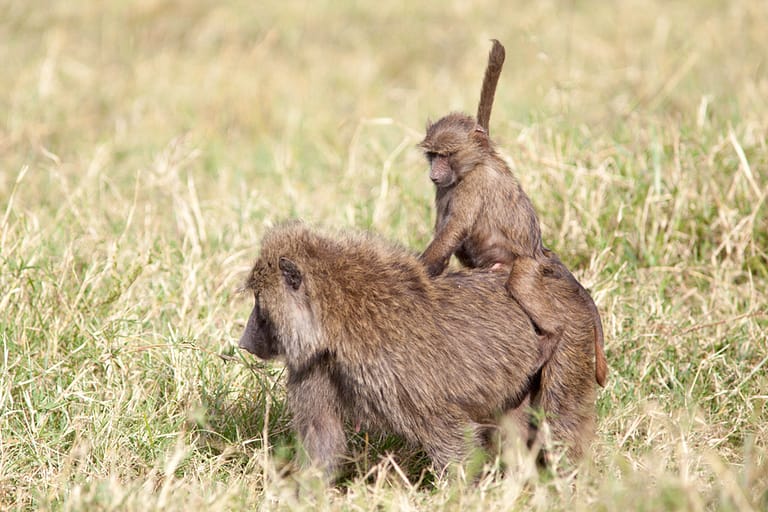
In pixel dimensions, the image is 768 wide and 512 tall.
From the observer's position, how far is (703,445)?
3773 millimetres

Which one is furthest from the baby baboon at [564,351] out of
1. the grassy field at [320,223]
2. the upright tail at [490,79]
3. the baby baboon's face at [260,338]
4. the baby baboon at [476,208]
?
the baby baboon's face at [260,338]

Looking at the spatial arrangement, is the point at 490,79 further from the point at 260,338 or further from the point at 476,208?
the point at 260,338

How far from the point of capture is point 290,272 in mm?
3355

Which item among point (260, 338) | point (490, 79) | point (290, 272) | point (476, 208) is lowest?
point (260, 338)

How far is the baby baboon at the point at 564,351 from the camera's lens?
3576 mm

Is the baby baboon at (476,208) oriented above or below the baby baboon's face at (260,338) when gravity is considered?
above

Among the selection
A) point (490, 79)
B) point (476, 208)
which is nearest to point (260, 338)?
point (476, 208)

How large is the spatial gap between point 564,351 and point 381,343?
68 cm

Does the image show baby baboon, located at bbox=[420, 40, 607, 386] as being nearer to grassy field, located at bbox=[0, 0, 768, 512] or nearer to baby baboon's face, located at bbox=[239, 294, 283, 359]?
baby baboon's face, located at bbox=[239, 294, 283, 359]

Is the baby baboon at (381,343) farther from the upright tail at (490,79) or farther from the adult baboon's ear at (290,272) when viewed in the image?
the upright tail at (490,79)

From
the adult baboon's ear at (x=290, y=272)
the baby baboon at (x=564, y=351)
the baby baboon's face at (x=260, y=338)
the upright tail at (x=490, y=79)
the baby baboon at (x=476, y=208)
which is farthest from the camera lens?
the upright tail at (x=490, y=79)

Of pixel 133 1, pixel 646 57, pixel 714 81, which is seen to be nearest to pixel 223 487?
pixel 714 81

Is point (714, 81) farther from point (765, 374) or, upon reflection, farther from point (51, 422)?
point (51, 422)

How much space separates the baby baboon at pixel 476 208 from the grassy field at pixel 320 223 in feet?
2.40
